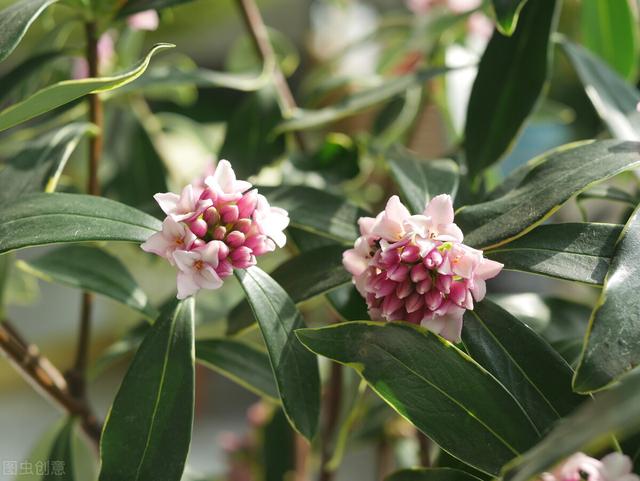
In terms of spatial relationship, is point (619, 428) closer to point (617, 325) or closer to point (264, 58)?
point (617, 325)

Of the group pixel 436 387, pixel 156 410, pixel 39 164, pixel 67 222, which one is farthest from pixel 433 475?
pixel 39 164

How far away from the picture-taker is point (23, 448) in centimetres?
260

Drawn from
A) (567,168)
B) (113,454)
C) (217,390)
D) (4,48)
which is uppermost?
(4,48)

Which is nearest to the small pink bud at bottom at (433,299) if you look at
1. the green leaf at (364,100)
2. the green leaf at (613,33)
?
the green leaf at (364,100)

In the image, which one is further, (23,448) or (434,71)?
(23,448)

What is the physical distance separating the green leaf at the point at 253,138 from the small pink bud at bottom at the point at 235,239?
0.34 m

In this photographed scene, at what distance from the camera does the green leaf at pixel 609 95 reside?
0.68 metres

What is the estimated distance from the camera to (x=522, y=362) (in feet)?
1.65

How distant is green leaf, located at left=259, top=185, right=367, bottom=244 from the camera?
0.61m

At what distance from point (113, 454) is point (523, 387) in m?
0.28

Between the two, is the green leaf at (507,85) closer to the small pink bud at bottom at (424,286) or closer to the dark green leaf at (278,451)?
the small pink bud at bottom at (424,286)

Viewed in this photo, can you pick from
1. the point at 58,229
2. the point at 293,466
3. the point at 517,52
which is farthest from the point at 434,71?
the point at 293,466

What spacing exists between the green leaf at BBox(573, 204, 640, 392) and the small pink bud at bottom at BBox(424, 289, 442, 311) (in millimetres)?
94

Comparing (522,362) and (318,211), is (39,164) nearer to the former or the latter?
(318,211)
